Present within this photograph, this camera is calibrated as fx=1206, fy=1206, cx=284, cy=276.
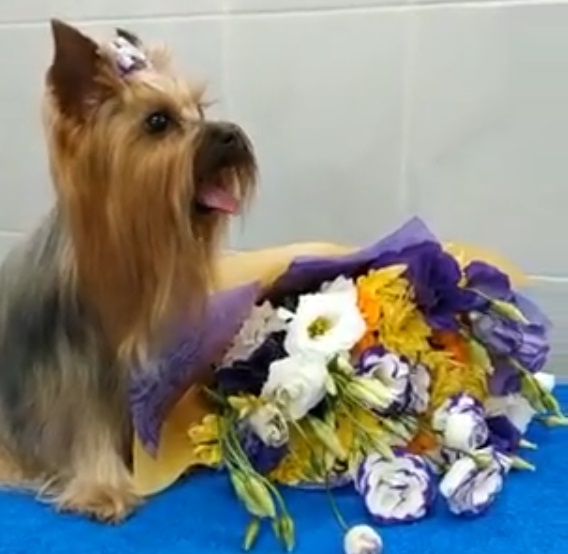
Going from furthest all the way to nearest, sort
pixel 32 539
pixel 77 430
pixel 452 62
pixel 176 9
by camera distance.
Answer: pixel 176 9 → pixel 452 62 → pixel 77 430 → pixel 32 539

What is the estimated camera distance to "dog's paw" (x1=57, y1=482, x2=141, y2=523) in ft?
3.57

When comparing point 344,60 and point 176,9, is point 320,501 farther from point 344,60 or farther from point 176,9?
point 176,9

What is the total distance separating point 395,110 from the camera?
1.37 metres

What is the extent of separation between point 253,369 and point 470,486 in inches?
9.0

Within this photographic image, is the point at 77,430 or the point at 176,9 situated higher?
the point at 176,9

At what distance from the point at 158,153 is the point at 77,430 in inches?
11.2

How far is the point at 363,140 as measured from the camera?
1396mm

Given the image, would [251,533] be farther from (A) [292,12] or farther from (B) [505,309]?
(A) [292,12]

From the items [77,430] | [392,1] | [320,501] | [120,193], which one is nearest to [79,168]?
[120,193]

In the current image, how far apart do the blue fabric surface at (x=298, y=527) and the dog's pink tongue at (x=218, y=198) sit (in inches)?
10.2

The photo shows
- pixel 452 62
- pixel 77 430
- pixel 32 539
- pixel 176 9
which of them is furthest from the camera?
pixel 176 9

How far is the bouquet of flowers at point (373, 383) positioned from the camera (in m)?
1.04

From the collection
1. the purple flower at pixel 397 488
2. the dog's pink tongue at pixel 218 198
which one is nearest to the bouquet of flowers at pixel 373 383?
the purple flower at pixel 397 488

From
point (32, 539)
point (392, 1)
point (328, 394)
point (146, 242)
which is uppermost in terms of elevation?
point (392, 1)
